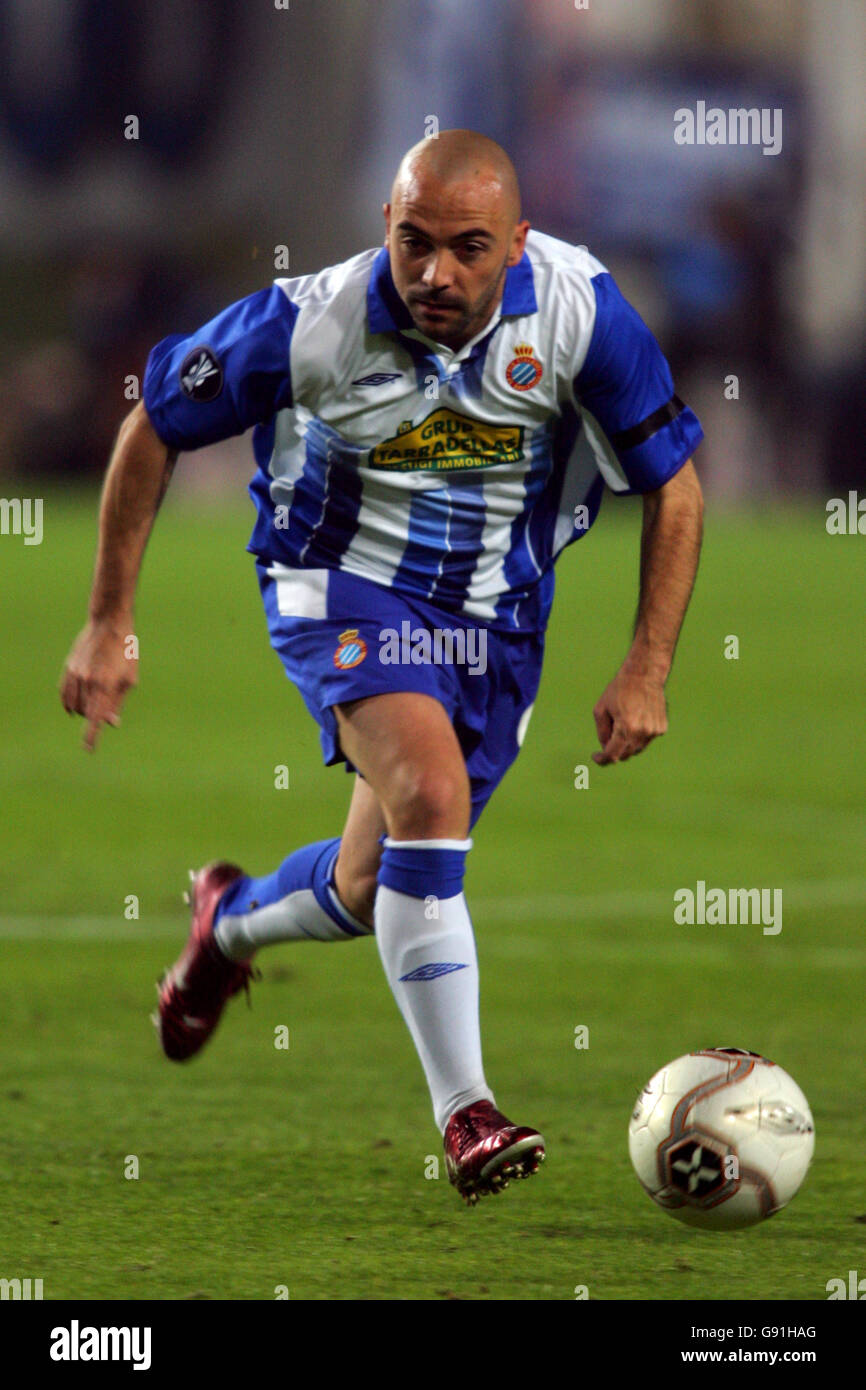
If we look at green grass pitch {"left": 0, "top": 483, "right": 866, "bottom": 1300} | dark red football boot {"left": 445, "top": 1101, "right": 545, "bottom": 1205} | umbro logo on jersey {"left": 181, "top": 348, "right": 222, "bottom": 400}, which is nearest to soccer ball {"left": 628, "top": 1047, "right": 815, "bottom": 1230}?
green grass pitch {"left": 0, "top": 483, "right": 866, "bottom": 1300}

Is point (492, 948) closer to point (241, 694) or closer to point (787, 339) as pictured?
point (241, 694)

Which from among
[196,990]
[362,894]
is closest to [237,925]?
[196,990]

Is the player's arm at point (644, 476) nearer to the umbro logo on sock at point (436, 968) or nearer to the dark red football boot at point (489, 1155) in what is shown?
the umbro logo on sock at point (436, 968)

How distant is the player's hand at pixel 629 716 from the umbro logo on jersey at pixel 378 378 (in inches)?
29.7

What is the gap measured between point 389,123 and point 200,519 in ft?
28.9

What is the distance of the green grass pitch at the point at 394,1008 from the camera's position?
13.6 feet

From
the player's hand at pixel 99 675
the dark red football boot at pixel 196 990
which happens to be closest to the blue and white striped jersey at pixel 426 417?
the player's hand at pixel 99 675

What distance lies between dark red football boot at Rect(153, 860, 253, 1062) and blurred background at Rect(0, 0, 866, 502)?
2221 cm

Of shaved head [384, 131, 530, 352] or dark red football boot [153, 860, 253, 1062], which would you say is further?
dark red football boot [153, 860, 253, 1062]

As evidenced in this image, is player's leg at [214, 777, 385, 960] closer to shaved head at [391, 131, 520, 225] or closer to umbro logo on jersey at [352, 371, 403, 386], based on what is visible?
umbro logo on jersey at [352, 371, 403, 386]

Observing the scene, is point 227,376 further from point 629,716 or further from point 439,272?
point 629,716

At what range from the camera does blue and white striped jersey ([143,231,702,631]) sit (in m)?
4.65

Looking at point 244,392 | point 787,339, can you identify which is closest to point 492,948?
point 244,392

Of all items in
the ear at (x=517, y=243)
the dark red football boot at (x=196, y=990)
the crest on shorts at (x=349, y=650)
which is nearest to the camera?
the ear at (x=517, y=243)
